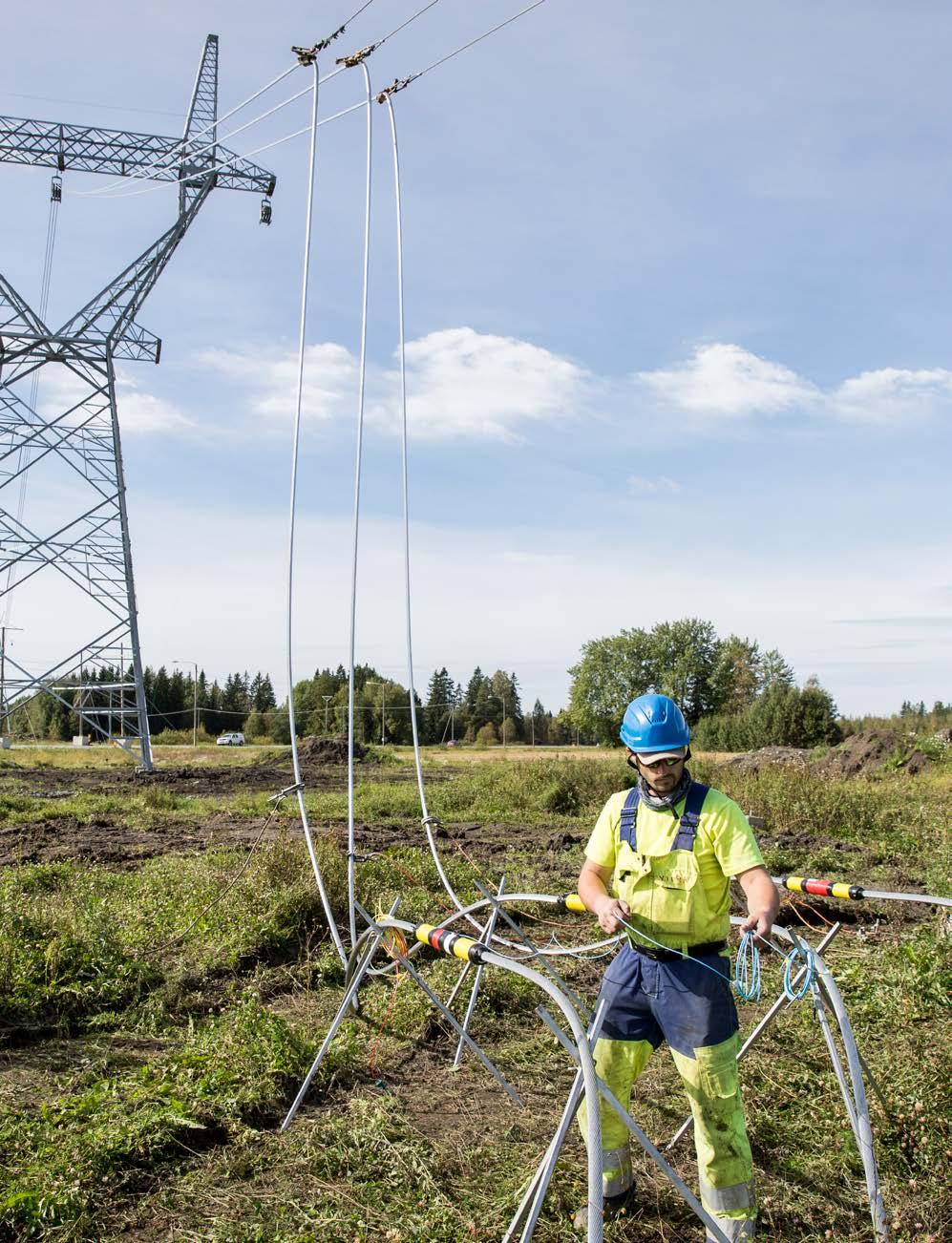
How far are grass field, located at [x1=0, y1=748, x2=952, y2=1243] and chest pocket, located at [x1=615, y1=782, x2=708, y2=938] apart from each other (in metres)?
1.21

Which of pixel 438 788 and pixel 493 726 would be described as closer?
pixel 438 788

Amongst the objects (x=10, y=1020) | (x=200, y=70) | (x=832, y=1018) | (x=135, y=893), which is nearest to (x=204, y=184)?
(x=200, y=70)

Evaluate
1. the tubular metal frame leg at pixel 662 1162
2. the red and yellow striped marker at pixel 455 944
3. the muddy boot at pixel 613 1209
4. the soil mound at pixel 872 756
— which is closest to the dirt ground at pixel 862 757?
the soil mound at pixel 872 756

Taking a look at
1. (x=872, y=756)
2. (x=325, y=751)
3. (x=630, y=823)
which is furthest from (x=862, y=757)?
(x=630, y=823)

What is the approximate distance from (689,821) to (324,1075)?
9.12ft

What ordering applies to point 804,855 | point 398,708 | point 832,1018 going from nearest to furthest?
1. point 832,1018
2. point 804,855
3. point 398,708

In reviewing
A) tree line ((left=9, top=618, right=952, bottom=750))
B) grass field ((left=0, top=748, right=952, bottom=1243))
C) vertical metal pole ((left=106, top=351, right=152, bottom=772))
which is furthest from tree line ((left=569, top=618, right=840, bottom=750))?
grass field ((left=0, top=748, right=952, bottom=1243))

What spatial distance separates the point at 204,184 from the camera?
2128cm

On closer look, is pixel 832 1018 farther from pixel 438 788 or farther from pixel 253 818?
pixel 438 788

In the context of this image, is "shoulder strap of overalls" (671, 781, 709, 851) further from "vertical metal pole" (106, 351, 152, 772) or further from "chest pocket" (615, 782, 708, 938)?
"vertical metal pole" (106, 351, 152, 772)

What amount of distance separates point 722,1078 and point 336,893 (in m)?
5.02

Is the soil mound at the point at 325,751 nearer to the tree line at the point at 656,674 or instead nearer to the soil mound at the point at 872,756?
the soil mound at the point at 872,756

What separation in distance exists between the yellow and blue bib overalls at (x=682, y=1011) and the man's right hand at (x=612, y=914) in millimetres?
88

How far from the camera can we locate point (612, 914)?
338 cm
